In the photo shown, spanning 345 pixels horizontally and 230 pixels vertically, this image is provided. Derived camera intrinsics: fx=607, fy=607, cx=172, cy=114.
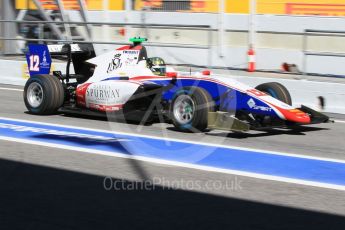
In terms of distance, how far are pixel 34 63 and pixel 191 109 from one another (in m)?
3.68

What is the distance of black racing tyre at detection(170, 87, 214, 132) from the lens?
8.86m

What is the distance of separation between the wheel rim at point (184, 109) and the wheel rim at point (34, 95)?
2.85 metres

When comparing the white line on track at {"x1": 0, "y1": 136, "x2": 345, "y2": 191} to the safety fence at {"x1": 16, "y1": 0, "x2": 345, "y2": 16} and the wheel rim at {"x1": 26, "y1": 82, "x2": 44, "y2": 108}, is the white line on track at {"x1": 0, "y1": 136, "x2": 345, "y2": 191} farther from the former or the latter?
the safety fence at {"x1": 16, "y1": 0, "x2": 345, "y2": 16}

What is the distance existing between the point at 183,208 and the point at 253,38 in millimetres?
9871

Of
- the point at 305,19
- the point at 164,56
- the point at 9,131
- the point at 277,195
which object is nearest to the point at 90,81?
the point at 9,131

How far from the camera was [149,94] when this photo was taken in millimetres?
9695

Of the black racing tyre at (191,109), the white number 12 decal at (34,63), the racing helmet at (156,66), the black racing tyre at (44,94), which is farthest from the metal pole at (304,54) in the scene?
the white number 12 decal at (34,63)

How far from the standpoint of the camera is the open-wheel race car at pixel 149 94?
29.1 feet

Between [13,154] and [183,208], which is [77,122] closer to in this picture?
[13,154]

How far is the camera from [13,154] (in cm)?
766

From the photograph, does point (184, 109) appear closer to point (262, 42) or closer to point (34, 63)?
point (34, 63)

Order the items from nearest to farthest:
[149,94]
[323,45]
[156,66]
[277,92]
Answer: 1. [149,94]
2. [277,92]
3. [156,66]
4. [323,45]

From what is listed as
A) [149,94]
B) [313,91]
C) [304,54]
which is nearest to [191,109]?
[149,94]

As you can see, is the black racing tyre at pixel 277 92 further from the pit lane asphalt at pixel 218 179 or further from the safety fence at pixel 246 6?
the safety fence at pixel 246 6
